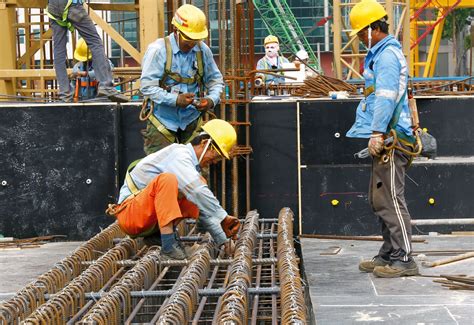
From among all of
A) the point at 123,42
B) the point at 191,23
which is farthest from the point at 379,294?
the point at 123,42

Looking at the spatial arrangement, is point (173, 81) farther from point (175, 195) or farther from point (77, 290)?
point (77, 290)

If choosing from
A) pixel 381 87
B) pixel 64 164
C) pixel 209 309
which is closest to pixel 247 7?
pixel 64 164

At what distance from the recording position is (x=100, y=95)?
11.6 metres

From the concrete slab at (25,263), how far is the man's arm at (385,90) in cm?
292

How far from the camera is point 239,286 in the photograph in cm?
620

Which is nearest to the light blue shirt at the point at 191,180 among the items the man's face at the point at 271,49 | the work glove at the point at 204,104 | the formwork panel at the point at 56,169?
the work glove at the point at 204,104

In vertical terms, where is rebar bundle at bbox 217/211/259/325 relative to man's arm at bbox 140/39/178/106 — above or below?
below

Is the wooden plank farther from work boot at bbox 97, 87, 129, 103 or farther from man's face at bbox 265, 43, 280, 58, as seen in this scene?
man's face at bbox 265, 43, 280, 58

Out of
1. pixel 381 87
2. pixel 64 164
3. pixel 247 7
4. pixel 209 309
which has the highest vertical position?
pixel 247 7

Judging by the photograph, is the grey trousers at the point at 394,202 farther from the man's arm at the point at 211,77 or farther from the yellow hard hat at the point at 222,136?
the man's arm at the point at 211,77

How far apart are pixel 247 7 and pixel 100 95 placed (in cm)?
190

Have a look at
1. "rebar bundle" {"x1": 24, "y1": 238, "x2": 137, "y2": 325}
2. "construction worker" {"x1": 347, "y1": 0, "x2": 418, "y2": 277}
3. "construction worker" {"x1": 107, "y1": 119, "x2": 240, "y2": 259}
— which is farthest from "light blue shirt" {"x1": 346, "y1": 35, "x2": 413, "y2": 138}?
"rebar bundle" {"x1": 24, "y1": 238, "x2": 137, "y2": 325}

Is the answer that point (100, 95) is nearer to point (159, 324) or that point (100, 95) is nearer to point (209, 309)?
point (209, 309)

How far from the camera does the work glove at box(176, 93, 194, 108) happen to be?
8.96m
